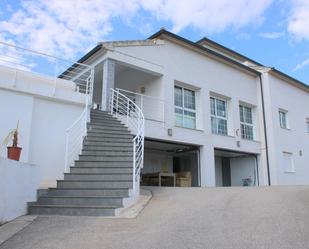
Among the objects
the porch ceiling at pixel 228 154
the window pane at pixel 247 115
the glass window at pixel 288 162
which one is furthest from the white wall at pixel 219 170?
the glass window at pixel 288 162

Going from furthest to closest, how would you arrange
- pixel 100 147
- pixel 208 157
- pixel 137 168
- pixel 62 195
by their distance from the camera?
pixel 208 157, pixel 100 147, pixel 137 168, pixel 62 195

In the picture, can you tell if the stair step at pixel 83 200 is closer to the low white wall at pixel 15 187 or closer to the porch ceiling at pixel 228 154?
the low white wall at pixel 15 187

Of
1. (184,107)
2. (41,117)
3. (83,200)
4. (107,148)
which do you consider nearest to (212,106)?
(184,107)

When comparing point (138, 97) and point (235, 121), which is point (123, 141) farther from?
point (235, 121)

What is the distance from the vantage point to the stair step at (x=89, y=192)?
7160mm

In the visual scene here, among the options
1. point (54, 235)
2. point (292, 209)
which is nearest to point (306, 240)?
point (292, 209)

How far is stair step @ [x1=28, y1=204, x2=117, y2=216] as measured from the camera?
21.4ft

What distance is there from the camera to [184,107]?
47.3ft

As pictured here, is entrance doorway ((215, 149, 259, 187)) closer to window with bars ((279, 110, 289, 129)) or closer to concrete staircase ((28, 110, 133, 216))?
window with bars ((279, 110, 289, 129))

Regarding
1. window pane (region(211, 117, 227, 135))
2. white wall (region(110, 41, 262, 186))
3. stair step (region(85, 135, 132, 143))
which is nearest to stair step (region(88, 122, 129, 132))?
stair step (region(85, 135, 132, 143))

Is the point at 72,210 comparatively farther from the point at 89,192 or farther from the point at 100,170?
the point at 100,170

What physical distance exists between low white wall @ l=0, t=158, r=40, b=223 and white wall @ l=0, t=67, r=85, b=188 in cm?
139

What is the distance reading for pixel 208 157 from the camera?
14.4 meters

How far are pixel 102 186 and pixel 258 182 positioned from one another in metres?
11.4
